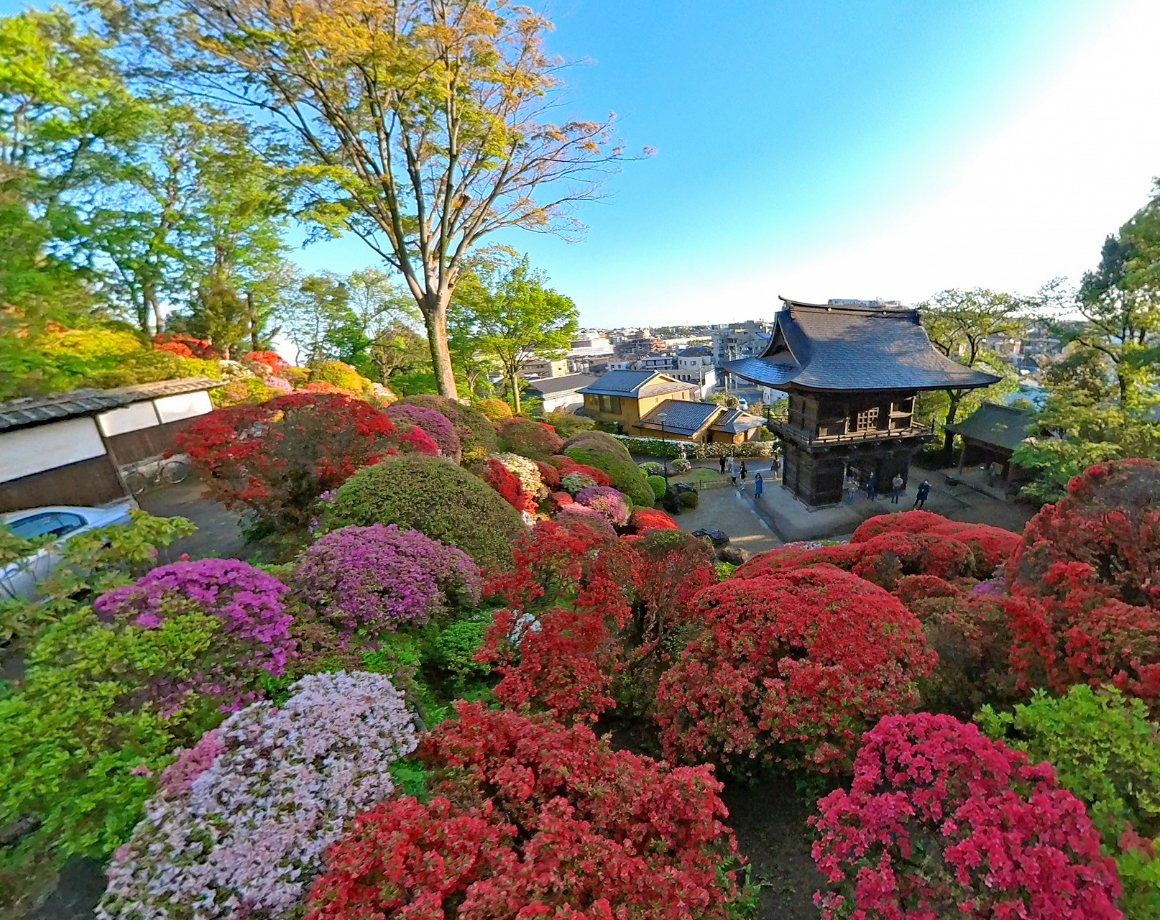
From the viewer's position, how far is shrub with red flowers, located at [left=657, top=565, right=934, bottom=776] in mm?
3062

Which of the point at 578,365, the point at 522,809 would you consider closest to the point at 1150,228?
the point at 522,809

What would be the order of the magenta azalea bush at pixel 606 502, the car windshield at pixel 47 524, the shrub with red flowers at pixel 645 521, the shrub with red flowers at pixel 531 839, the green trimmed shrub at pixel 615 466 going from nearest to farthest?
the shrub with red flowers at pixel 531 839
the car windshield at pixel 47 524
the magenta azalea bush at pixel 606 502
the shrub with red flowers at pixel 645 521
the green trimmed shrub at pixel 615 466

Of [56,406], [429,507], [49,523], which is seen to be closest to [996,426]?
[429,507]

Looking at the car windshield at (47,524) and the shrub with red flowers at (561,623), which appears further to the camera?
the car windshield at (47,524)

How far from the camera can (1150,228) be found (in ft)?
37.8

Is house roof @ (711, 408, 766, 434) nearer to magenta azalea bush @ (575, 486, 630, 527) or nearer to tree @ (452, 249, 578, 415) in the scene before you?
tree @ (452, 249, 578, 415)

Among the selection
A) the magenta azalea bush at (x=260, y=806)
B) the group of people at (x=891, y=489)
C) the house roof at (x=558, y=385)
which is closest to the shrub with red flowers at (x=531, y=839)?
the magenta azalea bush at (x=260, y=806)

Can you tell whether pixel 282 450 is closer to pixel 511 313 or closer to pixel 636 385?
pixel 511 313

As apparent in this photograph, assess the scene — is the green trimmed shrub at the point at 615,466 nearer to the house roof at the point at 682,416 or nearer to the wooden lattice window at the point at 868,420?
the wooden lattice window at the point at 868,420

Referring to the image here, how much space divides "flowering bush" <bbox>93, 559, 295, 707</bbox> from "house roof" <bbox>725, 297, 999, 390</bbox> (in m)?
15.2

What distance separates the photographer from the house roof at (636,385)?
29.4 m

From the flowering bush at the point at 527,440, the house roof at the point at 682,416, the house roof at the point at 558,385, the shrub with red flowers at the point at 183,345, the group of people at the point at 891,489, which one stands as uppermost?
the shrub with red flowers at the point at 183,345

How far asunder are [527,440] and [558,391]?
29428 mm

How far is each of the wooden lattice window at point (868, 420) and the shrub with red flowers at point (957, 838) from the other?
53.1 feet
